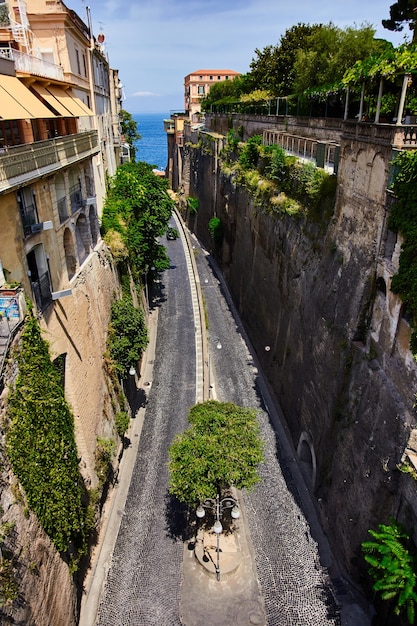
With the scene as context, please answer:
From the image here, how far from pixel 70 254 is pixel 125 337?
561 cm

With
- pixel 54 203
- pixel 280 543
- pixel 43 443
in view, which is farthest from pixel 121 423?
pixel 54 203

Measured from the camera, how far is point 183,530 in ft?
56.6

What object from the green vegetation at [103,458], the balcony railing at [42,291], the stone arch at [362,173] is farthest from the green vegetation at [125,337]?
the stone arch at [362,173]

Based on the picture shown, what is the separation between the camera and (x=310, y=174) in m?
19.9

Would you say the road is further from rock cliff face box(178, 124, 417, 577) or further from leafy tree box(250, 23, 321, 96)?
leafy tree box(250, 23, 321, 96)

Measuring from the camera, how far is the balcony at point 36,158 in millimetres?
11195

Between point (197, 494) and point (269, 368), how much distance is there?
38.5 ft

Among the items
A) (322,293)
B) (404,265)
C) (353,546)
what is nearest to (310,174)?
(322,293)

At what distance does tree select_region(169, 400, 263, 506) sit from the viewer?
49.2 ft

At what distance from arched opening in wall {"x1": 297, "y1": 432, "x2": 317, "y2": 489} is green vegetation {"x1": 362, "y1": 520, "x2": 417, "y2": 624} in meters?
7.33

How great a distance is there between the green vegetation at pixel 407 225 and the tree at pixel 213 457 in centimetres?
701

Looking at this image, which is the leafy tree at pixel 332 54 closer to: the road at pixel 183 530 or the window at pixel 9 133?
the window at pixel 9 133

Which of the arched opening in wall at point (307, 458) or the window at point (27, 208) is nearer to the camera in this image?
the window at point (27, 208)

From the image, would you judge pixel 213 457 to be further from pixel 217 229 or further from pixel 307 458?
pixel 217 229
